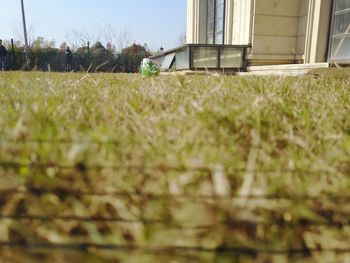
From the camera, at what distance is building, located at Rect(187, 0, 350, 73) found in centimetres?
717

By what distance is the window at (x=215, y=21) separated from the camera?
11.3 meters

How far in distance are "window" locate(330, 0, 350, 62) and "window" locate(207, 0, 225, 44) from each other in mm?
4577

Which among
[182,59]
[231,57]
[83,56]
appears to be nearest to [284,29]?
[231,57]

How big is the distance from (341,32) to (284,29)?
7.70 ft

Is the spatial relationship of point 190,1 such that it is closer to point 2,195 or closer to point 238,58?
point 238,58

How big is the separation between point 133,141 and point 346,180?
542 mm

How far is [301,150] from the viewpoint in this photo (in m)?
0.90

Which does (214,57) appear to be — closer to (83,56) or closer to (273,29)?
(273,29)

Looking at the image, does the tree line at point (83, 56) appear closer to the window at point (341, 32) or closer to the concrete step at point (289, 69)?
the concrete step at point (289, 69)

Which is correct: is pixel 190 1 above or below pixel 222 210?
above

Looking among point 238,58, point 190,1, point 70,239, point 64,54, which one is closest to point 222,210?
point 70,239

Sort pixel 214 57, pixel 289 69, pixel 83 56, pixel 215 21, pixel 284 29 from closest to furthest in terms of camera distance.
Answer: pixel 289 69, pixel 284 29, pixel 214 57, pixel 215 21, pixel 83 56

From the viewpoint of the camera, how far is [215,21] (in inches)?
471

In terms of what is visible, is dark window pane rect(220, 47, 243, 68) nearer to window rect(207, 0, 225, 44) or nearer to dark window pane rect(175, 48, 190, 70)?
dark window pane rect(175, 48, 190, 70)
